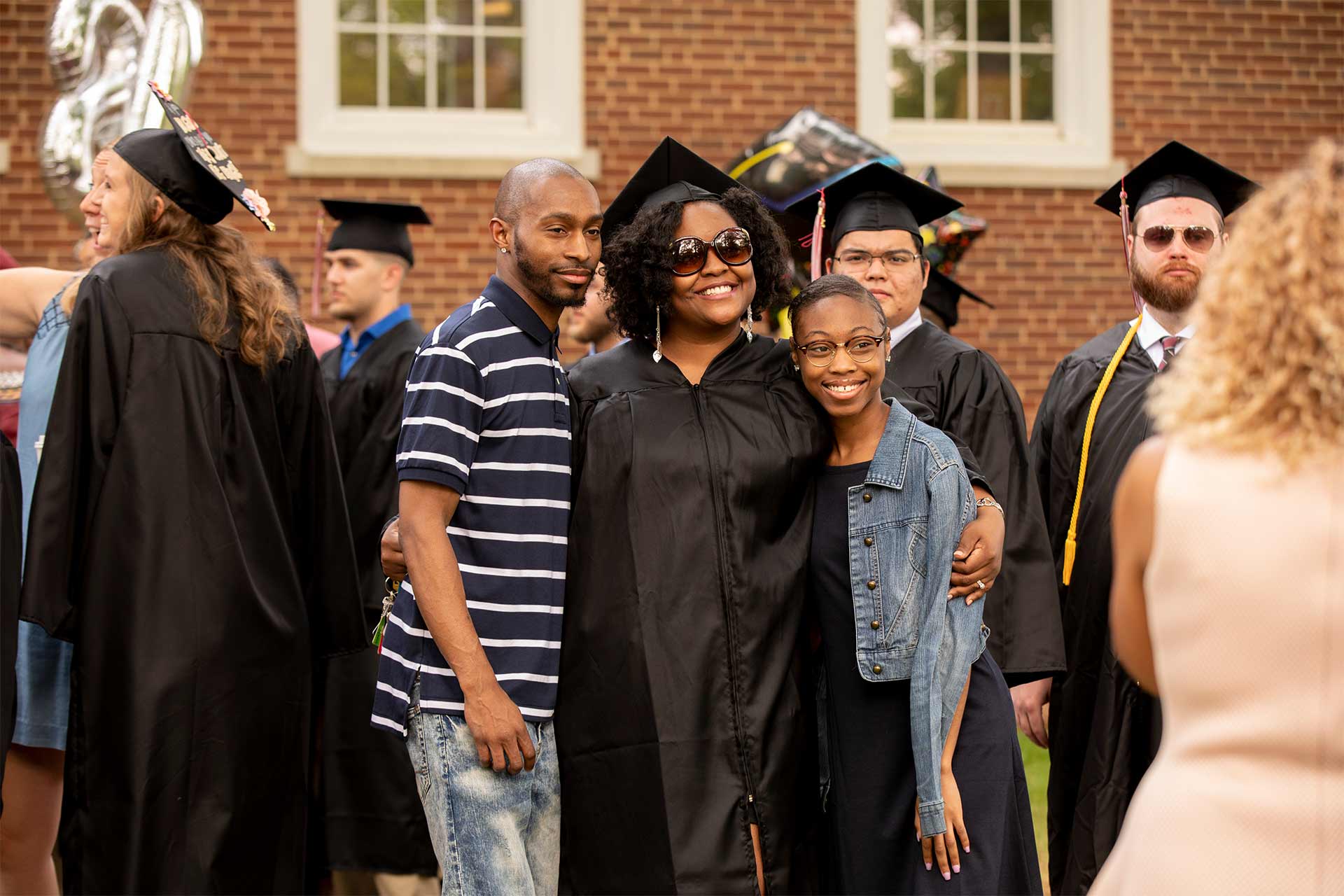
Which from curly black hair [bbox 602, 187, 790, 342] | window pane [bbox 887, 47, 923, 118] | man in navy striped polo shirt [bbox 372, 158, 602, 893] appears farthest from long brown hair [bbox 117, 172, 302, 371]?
window pane [bbox 887, 47, 923, 118]

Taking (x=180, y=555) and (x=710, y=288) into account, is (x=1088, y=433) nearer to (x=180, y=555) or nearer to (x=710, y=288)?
(x=710, y=288)

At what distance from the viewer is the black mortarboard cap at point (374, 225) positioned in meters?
6.14

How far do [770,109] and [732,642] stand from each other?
20.3ft

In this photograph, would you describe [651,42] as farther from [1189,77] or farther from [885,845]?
[885,845]

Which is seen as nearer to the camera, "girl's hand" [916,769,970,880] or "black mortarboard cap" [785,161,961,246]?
"girl's hand" [916,769,970,880]

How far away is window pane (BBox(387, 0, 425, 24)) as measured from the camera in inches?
352

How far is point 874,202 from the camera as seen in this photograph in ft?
15.0

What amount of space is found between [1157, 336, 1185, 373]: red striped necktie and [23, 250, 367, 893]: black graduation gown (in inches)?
100

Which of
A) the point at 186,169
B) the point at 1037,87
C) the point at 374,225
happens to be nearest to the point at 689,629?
the point at 186,169

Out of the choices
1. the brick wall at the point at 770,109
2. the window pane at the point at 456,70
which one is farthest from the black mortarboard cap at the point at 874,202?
the window pane at the point at 456,70

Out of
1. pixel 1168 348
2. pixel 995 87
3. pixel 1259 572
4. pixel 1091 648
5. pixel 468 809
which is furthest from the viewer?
pixel 995 87

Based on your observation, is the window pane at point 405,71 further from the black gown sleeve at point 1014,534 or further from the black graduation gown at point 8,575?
the black graduation gown at point 8,575

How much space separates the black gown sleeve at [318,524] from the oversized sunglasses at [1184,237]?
2.51 m

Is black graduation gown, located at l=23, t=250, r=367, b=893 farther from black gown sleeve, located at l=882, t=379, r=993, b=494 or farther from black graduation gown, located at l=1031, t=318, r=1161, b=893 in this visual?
black graduation gown, located at l=1031, t=318, r=1161, b=893
